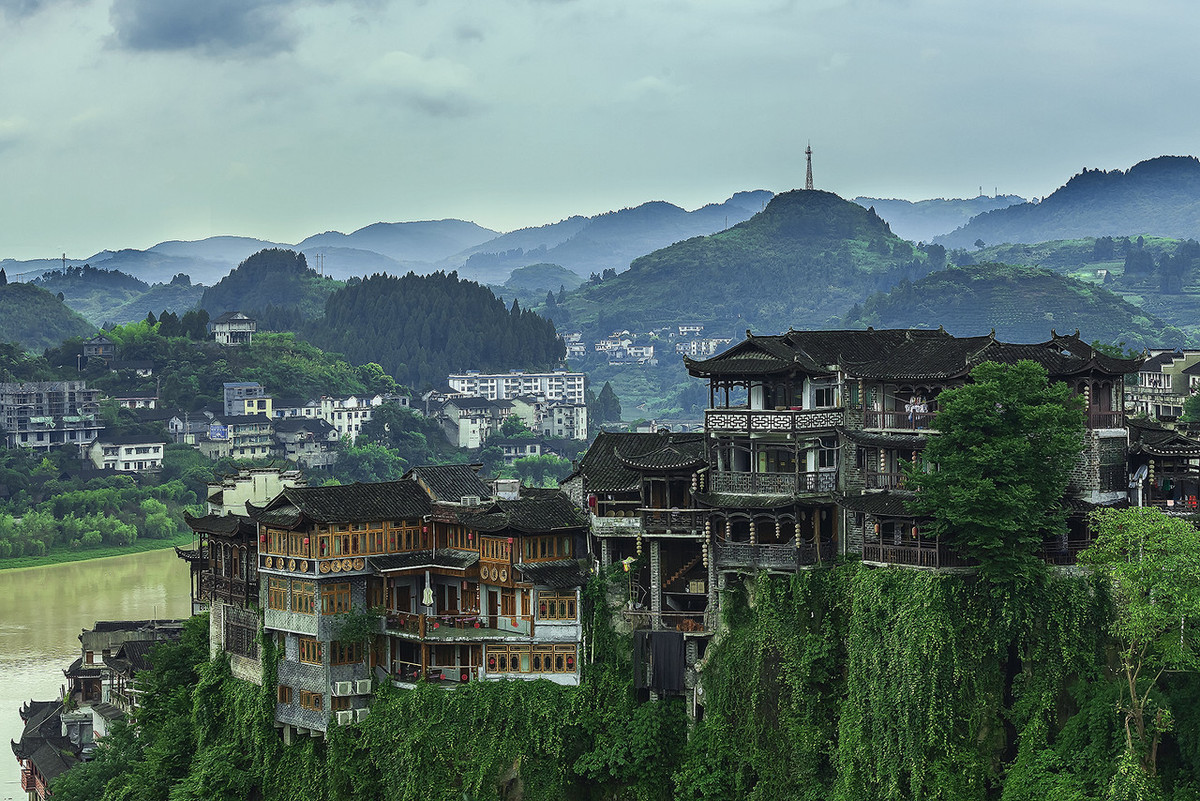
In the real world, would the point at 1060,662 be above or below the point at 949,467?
below

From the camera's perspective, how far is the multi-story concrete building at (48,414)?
139 m

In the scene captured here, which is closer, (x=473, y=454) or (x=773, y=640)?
(x=773, y=640)

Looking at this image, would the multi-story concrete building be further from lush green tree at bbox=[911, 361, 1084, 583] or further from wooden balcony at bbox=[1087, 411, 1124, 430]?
lush green tree at bbox=[911, 361, 1084, 583]

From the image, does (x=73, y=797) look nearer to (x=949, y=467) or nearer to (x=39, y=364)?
(x=949, y=467)

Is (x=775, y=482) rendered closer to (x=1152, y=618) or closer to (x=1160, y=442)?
(x=1160, y=442)

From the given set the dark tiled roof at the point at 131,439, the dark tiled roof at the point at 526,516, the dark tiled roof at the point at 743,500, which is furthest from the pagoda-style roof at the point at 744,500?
the dark tiled roof at the point at 131,439

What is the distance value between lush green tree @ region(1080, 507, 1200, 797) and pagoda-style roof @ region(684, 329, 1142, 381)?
570 cm

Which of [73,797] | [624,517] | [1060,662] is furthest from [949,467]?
[73,797]

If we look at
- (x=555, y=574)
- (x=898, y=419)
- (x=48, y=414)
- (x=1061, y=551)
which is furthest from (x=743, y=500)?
(x=48, y=414)

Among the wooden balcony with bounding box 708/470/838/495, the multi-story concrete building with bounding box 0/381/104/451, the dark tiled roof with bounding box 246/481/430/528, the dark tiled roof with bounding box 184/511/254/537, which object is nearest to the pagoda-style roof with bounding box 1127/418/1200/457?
the wooden balcony with bounding box 708/470/838/495

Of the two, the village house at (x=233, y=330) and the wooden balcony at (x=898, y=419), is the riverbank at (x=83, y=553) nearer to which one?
the village house at (x=233, y=330)

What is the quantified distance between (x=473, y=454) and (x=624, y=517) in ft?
359

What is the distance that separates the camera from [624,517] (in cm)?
4356

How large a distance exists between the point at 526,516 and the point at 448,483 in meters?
3.58
